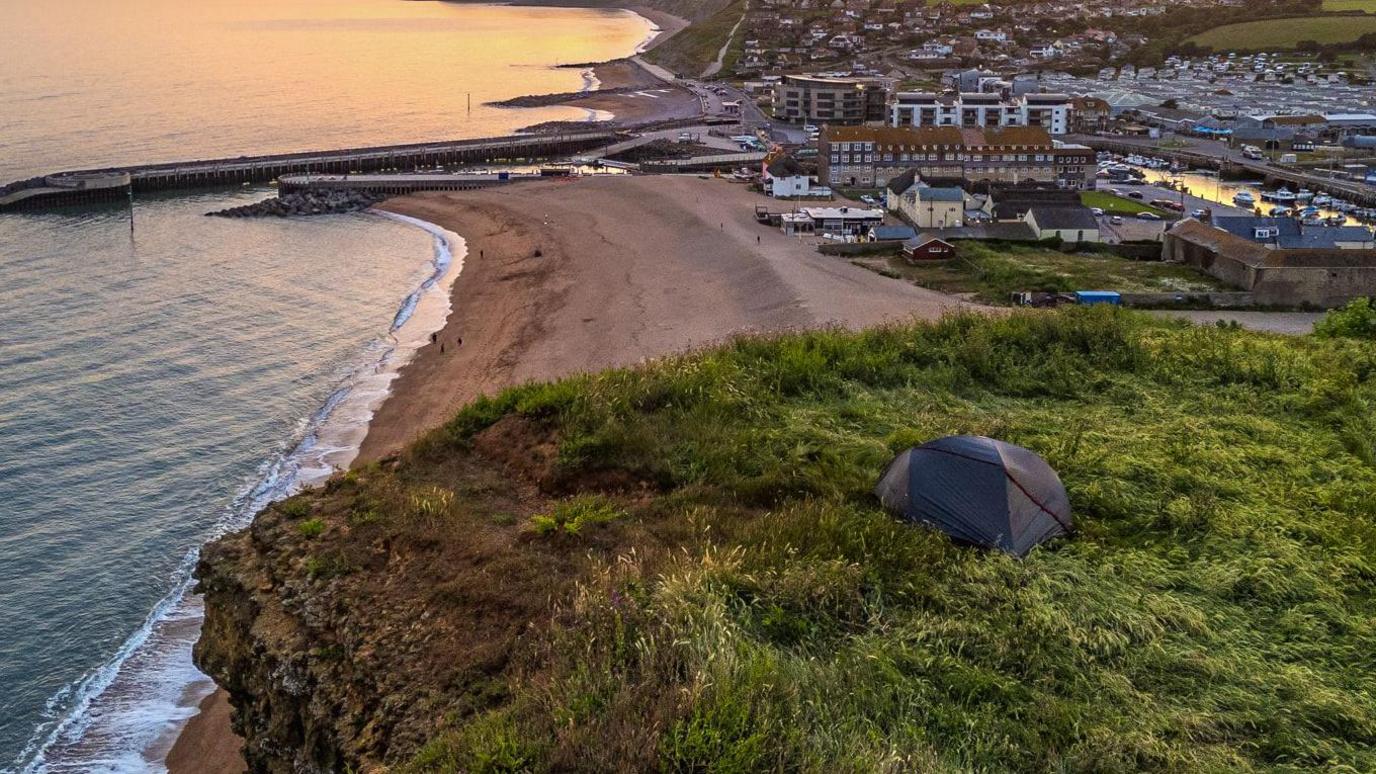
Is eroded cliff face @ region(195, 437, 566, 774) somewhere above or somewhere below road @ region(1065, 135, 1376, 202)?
below

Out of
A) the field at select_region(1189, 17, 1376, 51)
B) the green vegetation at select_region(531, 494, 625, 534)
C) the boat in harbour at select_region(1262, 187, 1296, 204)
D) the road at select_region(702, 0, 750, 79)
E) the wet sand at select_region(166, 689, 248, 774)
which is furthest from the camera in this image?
the field at select_region(1189, 17, 1376, 51)

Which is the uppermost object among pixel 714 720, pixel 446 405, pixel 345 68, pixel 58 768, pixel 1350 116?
pixel 345 68

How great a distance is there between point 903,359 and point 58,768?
13678mm

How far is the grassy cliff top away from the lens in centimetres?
814

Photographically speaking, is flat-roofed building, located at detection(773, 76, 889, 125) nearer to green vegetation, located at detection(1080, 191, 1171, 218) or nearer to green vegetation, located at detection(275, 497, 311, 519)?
green vegetation, located at detection(1080, 191, 1171, 218)

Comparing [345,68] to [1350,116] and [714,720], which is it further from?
[714,720]

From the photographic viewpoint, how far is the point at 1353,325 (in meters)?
23.8

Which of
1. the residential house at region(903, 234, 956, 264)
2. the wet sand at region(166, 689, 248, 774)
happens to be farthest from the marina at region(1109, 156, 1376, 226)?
the wet sand at region(166, 689, 248, 774)

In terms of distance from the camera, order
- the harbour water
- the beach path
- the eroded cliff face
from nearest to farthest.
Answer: the eroded cliff face
the beach path
the harbour water

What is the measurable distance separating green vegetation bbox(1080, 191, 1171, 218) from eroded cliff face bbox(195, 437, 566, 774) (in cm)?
4268

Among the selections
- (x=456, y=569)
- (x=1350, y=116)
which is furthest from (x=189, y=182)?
(x=1350, y=116)

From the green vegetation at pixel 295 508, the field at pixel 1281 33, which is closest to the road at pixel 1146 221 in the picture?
the green vegetation at pixel 295 508

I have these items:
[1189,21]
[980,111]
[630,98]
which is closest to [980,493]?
[980,111]

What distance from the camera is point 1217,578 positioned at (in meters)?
10.8
